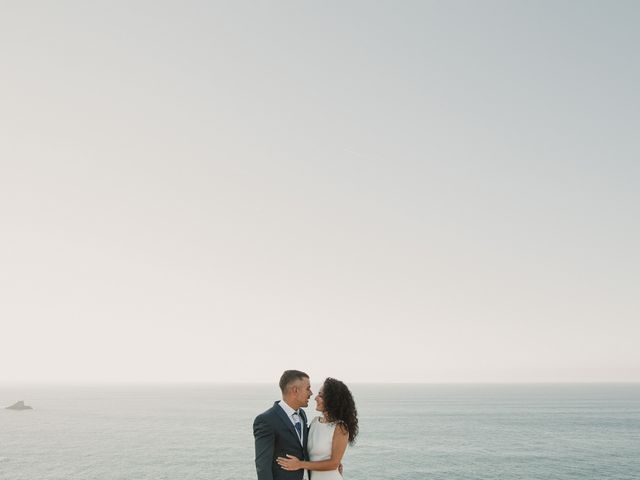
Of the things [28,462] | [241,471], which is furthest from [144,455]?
[241,471]

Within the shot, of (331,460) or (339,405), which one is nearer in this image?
(331,460)

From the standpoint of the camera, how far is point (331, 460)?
7281mm

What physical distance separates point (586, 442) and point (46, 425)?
11821cm

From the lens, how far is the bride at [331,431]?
734 cm

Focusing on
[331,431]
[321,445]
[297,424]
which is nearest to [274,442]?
[297,424]

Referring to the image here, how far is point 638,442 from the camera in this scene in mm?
94000

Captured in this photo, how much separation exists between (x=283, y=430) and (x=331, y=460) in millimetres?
908

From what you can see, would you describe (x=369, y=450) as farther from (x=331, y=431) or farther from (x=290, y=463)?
(x=290, y=463)

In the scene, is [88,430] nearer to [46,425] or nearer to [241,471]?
[46,425]

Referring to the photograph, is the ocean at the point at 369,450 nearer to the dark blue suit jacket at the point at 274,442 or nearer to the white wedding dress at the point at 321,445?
the white wedding dress at the point at 321,445

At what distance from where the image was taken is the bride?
7.34 m

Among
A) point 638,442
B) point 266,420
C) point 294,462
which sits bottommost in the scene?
point 638,442

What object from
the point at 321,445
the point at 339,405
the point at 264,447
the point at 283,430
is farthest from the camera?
the point at 339,405

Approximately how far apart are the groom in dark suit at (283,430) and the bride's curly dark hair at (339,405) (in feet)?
1.35
